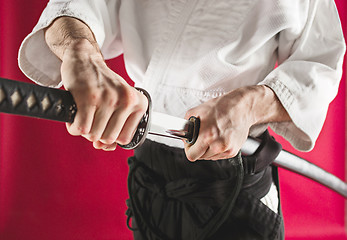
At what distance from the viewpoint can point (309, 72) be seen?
0.56 meters

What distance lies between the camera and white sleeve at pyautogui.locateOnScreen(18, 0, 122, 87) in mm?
514

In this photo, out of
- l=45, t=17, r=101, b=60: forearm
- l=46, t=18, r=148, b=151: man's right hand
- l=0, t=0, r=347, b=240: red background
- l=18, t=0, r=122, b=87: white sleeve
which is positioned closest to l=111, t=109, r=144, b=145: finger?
l=46, t=18, r=148, b=151: man's right hand

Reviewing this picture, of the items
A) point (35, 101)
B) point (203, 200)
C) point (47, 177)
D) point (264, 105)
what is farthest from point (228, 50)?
point (47, 177)

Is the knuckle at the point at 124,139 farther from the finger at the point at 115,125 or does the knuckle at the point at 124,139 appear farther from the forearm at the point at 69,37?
the forearm at the point at 69,37

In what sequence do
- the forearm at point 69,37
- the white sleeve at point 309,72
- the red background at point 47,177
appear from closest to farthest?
the forearm at point 69,37, the white sleeve at point 309,72, the red background at point 47,177

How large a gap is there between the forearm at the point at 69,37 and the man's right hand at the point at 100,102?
0.16ft

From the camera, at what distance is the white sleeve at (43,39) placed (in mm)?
514

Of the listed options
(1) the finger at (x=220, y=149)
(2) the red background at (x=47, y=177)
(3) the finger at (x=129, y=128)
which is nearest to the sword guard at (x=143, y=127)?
(3) the finger at (x=129, y=128)

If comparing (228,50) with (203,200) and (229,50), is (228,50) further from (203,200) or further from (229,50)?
(203,200)

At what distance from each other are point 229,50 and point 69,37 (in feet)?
0.88

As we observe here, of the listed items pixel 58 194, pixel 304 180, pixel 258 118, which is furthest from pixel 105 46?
pixel 304 180

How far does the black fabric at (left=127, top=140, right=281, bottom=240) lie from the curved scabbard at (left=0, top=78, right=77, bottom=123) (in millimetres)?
310

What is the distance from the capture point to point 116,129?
0.35 metres

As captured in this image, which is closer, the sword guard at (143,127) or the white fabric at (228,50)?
the sword guard at (143,127)
